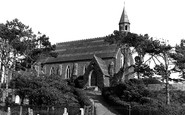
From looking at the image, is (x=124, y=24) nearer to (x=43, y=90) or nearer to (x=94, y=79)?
(x=94, y=79)

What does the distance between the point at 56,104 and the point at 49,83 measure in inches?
142

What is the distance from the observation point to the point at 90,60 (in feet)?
192

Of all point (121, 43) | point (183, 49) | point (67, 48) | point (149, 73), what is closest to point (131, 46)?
point (121, 43)

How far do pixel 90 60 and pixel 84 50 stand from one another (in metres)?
4.48

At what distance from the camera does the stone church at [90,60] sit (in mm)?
53531

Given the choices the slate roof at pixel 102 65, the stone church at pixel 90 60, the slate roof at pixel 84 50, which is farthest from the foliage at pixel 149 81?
the slate roof at pixel 84 50

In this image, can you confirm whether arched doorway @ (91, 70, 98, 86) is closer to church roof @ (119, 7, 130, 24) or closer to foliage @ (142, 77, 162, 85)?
foliage @ (142, 77, 162, 85)

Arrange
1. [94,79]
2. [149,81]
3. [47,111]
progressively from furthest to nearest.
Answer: [94,79]
[149,81]
[47,111]

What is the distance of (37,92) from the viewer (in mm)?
33125

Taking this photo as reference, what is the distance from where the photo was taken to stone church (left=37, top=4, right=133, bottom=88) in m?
53.5

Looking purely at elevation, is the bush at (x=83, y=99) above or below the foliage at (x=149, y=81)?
below

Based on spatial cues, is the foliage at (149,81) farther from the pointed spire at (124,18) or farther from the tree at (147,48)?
the pointed spire at (124,18)

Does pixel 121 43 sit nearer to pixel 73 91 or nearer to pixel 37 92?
pixel 73 91

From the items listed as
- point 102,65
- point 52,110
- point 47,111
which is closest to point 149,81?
point 102,65
